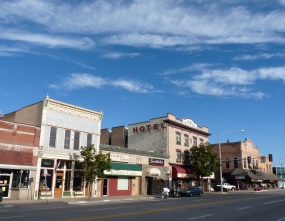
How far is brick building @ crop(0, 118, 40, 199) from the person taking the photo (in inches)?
1092

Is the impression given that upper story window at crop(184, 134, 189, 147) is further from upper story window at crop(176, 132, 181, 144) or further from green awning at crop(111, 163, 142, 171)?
green awning at crop(111, 163, 142, 171)

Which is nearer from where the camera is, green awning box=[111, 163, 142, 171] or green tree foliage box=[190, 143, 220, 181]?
green awning box=[111, 163, 142, 171]

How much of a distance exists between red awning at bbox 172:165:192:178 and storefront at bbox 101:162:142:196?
26.6 ft

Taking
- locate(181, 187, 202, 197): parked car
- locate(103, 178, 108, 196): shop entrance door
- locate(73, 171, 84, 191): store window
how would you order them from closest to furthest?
locate(73, 171, 84, 191): store window, locate(103, 178, 108, 196): shop entrance door, locate(181, 187, 202, 197): parked car

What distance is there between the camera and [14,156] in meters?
28.4

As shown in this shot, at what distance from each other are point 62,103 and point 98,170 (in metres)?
8.66

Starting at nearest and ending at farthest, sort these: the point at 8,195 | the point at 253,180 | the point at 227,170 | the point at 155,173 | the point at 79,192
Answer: the point at 8,195 < the point at 79,192 < the point at 155,173 < the point at 253,180 < the point at 227,170

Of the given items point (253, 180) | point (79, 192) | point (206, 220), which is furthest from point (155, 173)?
point (253, 180)

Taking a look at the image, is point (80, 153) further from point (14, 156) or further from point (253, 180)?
point (253, 180)

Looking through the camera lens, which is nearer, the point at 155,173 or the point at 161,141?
the point at 155,173

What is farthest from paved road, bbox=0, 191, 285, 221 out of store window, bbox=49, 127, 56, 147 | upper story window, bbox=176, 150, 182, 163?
upper story window, bbox=176, 150, 182, 163

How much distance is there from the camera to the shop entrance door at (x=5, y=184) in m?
27.5

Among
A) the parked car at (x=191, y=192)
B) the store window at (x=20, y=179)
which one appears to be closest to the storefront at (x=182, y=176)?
the parked car at (x=191, y=192)

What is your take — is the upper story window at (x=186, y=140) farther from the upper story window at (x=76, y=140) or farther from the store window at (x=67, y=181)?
the store window at (x=67, y=181)
